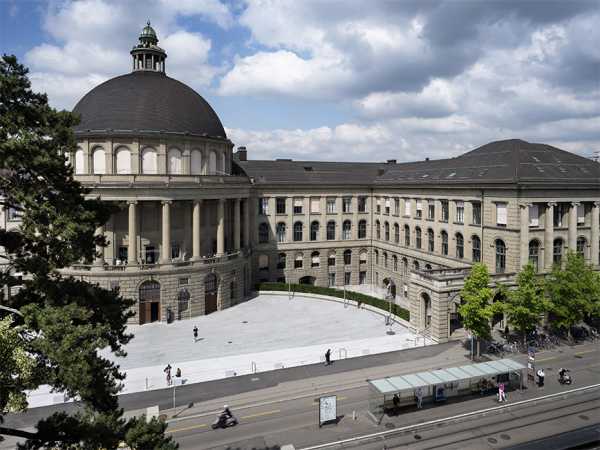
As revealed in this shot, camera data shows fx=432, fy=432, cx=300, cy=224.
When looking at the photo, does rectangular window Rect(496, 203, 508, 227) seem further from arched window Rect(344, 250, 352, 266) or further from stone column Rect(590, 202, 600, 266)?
arched window Rect(344, 250, 352, 266)

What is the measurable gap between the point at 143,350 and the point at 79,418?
2898 centimetres

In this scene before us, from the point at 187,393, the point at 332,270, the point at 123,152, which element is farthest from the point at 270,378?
the point at 332,270

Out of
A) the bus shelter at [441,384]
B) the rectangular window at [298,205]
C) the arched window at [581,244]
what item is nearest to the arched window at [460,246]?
the arched window at [581,244]

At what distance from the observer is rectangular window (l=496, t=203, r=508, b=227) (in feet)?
151

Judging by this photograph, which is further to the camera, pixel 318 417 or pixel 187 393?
pixel 187 393

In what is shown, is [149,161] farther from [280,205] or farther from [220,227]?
[280,205]

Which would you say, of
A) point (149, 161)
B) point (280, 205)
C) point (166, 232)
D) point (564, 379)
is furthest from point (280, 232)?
point (564, 379)

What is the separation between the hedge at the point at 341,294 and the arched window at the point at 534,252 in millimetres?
14240

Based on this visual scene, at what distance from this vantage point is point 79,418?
15148 millimetres

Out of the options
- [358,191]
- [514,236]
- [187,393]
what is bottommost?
[187,393]

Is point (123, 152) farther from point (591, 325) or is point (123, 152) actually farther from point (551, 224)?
point (591, 325)

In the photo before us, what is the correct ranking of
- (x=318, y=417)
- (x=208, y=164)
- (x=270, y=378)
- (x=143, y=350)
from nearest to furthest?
1. (x=318, y=417)
2. (x=270, y=378)
3. (x=143, y=350)
4. (x=208, y=164)

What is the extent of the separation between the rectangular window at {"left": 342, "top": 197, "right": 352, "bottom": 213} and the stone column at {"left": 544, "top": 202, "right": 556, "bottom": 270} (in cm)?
3479

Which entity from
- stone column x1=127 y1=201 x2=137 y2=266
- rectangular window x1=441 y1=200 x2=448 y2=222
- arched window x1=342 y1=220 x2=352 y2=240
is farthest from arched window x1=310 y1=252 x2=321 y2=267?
stone column x1=127 y1=201 x2=137 y2=266
